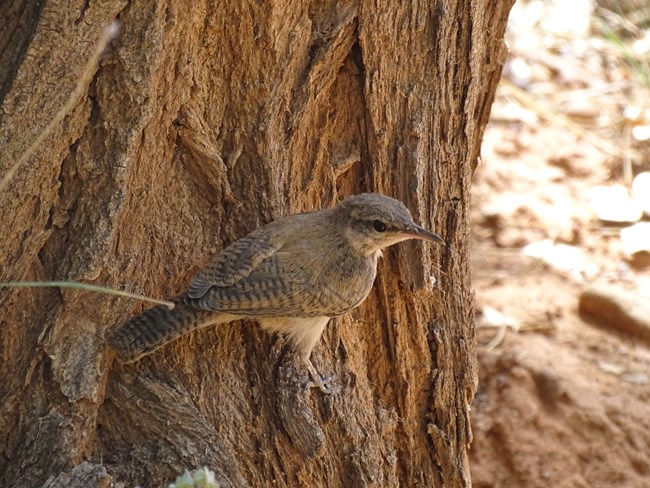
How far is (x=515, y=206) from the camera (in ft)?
22.7

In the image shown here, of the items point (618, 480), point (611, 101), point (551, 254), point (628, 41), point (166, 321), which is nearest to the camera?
point (166, 321)

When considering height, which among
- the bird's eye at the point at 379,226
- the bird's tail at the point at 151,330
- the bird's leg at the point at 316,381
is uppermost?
the bird's eye at the point at 379,226

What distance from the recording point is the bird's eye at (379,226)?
11.4 feet

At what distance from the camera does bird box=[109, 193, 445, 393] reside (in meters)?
3.34

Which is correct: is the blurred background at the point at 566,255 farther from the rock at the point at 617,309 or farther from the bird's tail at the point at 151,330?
the bird's tail at the point at 151,330

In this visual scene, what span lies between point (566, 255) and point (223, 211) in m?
3.74

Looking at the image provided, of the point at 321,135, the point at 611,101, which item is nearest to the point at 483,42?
the point at 321,135

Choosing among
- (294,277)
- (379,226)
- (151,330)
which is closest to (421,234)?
(379,226)

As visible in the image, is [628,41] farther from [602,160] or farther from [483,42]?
[483,42]

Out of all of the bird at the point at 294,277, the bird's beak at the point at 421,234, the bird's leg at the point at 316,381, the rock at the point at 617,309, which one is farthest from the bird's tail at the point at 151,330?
the rock at the point at 617,309

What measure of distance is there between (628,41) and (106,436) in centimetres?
689

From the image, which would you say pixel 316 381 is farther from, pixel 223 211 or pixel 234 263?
pixel 223 211

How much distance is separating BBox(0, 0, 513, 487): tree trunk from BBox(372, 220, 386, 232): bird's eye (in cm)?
35

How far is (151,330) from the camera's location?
325 centimetres
